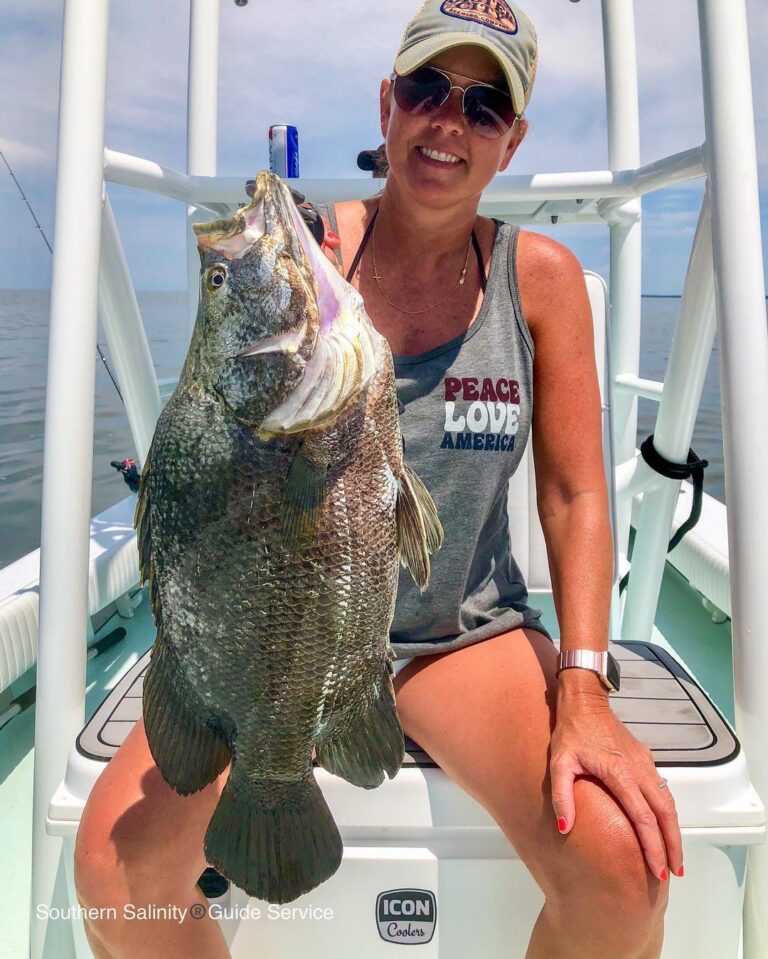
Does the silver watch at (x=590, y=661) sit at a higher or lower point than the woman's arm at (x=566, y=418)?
lower

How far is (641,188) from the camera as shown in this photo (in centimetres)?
280

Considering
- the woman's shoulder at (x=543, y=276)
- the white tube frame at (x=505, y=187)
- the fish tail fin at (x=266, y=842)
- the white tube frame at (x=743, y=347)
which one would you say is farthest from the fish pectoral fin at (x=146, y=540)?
the white tube frame at (x=505, y=187)

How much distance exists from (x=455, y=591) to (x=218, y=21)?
9.73 ft

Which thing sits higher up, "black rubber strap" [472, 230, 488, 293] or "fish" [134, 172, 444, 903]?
"black rubber strap" [472, 230, 488, 293]

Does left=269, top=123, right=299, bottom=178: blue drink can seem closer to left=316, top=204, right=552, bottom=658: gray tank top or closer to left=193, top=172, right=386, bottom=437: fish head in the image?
left=316, top=204, right=552, bottom=658: gray tank top

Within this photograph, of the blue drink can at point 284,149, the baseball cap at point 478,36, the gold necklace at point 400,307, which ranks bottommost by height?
the gold necklace at point 400,307

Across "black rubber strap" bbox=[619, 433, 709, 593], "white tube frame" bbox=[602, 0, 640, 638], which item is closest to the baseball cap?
"black rubber strap" bbox=[619, 433, 709, 593]

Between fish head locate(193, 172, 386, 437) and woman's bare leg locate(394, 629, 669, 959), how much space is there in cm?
83

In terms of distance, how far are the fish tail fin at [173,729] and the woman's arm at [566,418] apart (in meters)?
0.91

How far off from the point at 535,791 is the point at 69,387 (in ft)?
4.67

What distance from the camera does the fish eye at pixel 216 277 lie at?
125cm

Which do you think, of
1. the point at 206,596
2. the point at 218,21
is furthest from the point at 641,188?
the point at 206,596

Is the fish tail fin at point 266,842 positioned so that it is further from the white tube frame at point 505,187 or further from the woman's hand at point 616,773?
the white tube frame at point 505,187

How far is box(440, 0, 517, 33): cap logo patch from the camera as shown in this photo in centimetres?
161
